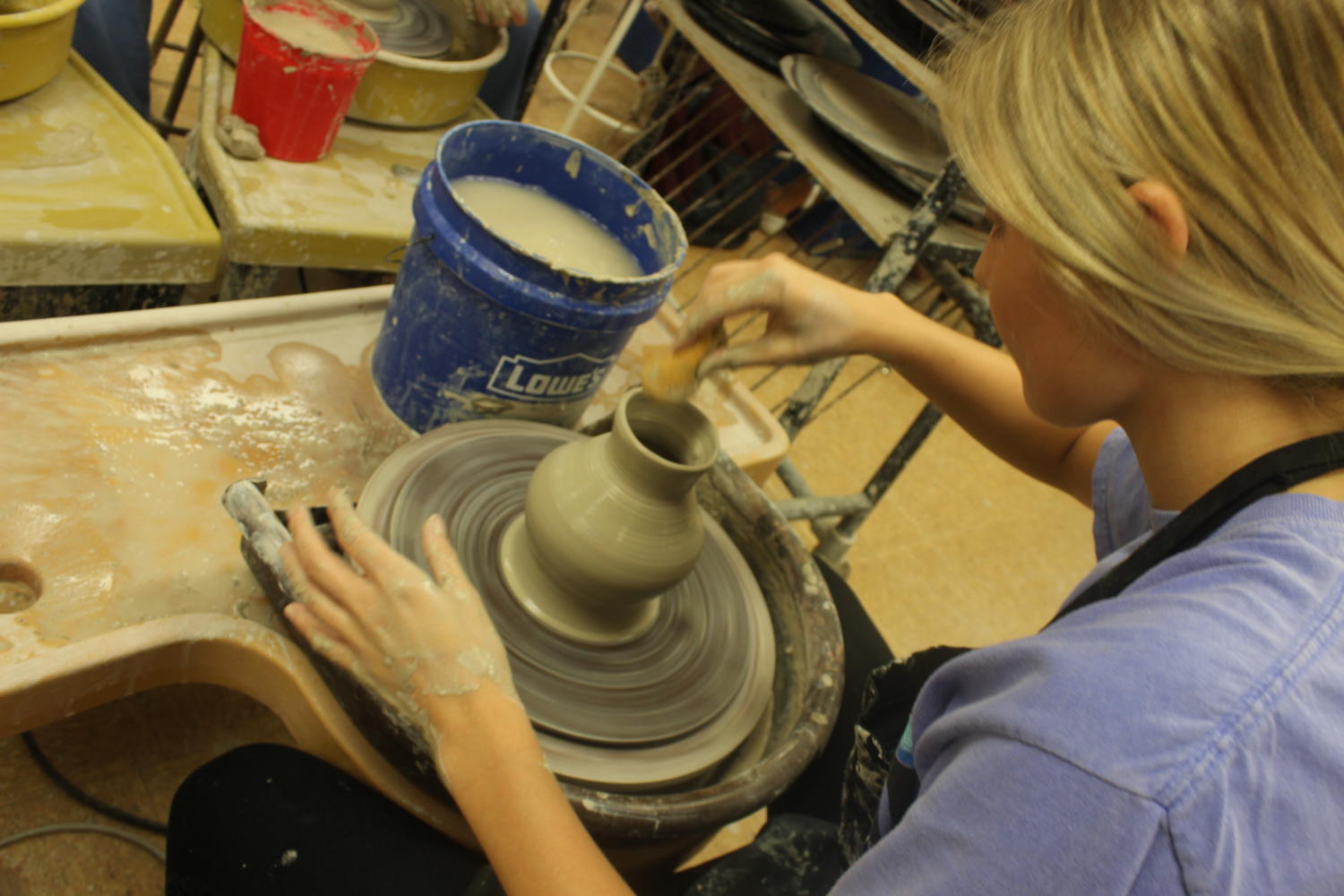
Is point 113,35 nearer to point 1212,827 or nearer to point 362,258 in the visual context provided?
point 362,258

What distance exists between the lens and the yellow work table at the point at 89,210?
4.40ft

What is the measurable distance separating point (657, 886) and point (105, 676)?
65cm

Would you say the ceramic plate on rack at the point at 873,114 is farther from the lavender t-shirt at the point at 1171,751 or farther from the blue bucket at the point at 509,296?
the lavender t-shirt at the point at 1171,751

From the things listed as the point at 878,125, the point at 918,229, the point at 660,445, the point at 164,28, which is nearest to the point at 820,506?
the point at 918,229

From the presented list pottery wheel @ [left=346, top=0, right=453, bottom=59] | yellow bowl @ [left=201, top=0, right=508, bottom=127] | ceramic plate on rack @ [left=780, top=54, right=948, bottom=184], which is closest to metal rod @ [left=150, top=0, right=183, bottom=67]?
yellow bowl @ [left=201, top=0, right=508, bottom=127]

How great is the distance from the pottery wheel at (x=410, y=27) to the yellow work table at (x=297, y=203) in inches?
9.7

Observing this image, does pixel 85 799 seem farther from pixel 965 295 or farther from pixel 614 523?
pixel 965 295

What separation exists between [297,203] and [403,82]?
0.46 meters

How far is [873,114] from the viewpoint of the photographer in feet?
6.82

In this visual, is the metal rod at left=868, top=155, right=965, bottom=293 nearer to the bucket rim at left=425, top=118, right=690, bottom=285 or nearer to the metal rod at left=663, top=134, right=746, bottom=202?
the bucket rim at left=425, top=118, right=690, bottom=285

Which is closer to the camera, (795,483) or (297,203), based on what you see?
(297,203)

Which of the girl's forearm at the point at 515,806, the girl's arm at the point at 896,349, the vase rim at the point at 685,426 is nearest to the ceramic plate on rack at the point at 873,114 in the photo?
the girl's arm at the point at 896,349

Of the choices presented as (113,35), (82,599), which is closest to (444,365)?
(82,599)

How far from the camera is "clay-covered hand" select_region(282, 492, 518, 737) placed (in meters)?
0.83
